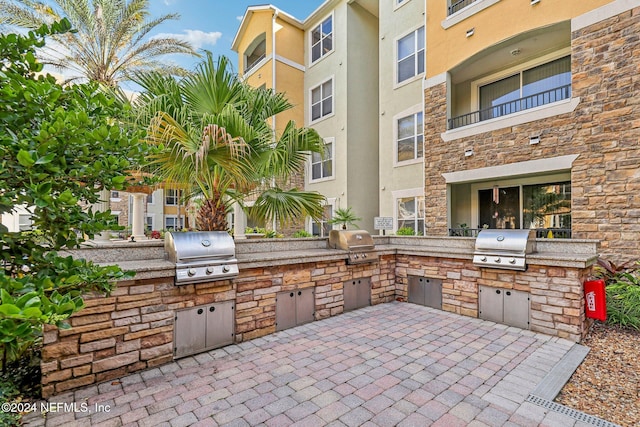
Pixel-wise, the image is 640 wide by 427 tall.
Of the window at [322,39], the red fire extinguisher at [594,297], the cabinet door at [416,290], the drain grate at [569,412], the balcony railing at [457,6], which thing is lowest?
Result: the drain grate at [569,412]

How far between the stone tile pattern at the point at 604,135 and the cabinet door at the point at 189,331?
7.97 meters

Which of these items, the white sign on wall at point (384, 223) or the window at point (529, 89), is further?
the window at point (529, 89)

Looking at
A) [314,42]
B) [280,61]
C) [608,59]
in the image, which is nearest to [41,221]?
[608,59]

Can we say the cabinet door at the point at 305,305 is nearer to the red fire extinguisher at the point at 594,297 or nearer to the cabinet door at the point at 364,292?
the cabinet door at the point at 364,292

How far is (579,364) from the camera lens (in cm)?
368

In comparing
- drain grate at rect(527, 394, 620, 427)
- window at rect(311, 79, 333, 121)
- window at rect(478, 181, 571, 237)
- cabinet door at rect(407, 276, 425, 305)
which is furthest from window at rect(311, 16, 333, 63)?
drain grate at rect(527, 394, 620, 427)

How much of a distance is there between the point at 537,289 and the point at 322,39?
45.3ft

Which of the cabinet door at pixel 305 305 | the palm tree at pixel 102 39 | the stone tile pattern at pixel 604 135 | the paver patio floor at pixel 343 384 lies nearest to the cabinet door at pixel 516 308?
the paver patio floor at pixel 343 384

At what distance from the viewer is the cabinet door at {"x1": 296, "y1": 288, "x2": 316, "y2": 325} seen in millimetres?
4891

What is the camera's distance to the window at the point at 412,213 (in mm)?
10464

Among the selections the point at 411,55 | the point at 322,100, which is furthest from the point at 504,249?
the point at 322,100

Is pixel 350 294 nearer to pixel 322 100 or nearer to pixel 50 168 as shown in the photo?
pixel 50 168

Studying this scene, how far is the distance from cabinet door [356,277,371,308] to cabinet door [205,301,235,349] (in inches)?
99.1

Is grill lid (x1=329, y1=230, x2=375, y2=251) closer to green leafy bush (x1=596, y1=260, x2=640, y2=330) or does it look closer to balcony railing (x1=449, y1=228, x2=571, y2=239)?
green leafy bush (x1=596, y1=260, x2=640, y2=330)
